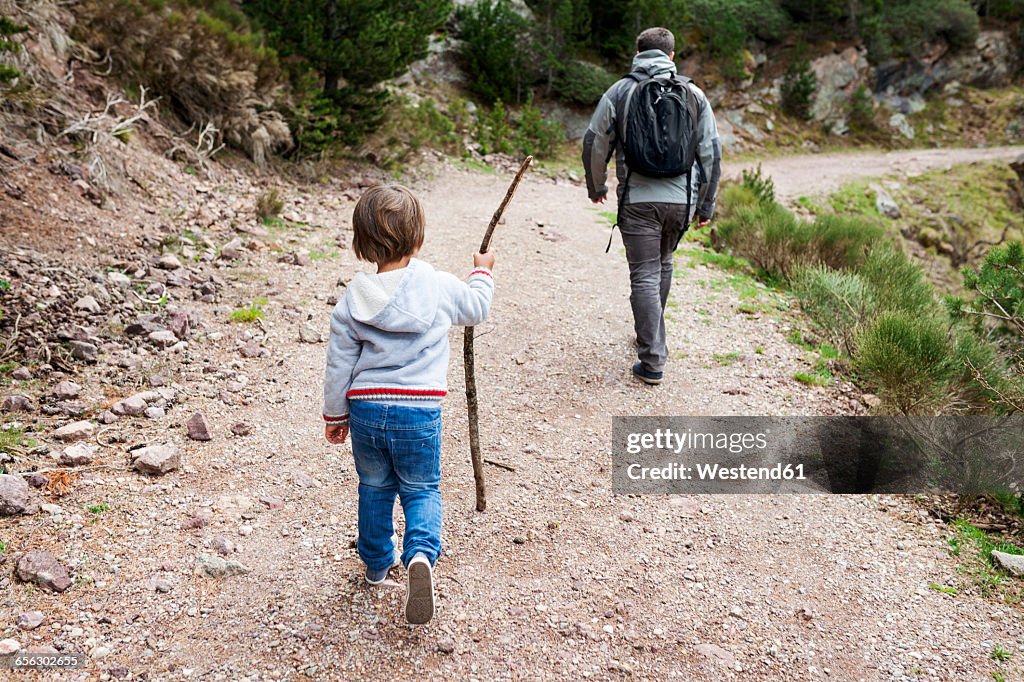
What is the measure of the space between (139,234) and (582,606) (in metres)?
4.55

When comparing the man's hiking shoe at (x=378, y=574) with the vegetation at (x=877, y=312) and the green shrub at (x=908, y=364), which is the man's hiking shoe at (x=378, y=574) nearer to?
the vegetation at (x=877, y=312)

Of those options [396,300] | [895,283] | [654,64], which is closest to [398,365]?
[396,300]

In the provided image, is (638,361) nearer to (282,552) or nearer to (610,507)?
(610,507)

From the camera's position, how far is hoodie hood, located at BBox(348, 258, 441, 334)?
2371 millimetres

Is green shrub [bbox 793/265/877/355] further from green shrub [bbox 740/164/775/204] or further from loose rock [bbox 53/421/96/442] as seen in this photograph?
loose rock [bbox 53/421/96/442]

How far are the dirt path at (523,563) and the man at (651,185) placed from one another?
52cm

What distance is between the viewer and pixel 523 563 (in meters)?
3.00

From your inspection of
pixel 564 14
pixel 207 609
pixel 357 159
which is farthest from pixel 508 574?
pixel 564 14

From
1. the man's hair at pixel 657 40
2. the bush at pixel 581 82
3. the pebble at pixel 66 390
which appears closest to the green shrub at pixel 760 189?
the bush at pixel 581 82

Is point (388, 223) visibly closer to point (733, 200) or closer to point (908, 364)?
point (908, 364)

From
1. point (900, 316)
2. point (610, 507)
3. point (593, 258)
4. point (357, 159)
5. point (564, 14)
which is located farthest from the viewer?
point (564, 14)

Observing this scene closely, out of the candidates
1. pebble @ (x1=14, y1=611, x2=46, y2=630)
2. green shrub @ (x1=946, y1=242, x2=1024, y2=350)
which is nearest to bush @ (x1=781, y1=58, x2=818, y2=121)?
green shrub @ (x1=946, y1=242, x2=1024, y2=350)

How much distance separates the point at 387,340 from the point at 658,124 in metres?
2.42

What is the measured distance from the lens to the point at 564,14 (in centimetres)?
1403
